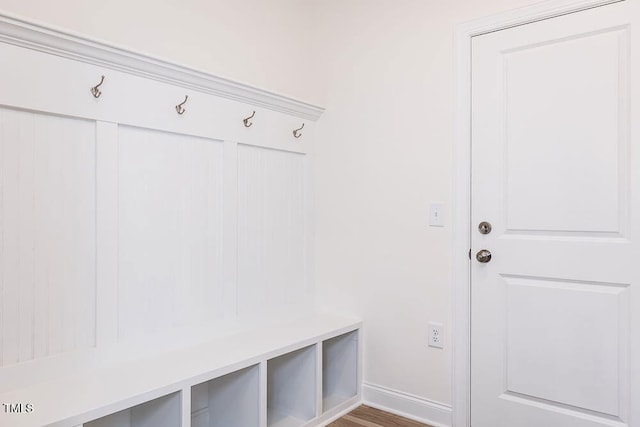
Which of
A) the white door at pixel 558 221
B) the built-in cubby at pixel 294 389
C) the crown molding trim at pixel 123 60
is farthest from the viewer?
the built-in cubby at pixel 294 389

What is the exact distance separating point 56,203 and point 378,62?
1.68 meters

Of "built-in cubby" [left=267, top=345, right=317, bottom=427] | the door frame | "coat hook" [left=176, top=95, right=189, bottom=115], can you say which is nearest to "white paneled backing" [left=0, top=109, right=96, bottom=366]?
"coat hook" [left=176, top=95, right=189, bottom=115]

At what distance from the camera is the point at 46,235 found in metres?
1.57

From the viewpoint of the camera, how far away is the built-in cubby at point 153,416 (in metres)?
1.61

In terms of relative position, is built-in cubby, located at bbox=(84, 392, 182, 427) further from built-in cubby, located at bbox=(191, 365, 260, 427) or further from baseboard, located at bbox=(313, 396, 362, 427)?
baseboard, located at bbox=(313, 396, 362, 427)

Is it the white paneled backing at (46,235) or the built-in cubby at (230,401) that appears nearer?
the white paneled backing at (46,235)

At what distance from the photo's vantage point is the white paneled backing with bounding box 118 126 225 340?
178 centimetres

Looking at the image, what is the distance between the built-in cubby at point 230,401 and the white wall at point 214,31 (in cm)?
134

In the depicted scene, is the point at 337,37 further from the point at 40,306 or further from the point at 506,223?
the point at 40,306

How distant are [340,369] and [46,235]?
160cm

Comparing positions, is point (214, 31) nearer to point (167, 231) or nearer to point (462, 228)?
point (167, 231)

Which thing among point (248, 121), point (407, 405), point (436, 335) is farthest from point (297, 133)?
point (407, 405)

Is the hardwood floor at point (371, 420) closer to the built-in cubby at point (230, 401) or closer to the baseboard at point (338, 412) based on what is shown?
the baseboard at point (338, 412)

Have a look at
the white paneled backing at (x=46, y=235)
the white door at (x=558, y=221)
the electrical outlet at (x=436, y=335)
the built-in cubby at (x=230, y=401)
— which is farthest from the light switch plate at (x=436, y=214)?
the white paneled backing at (x=46, y=235)
